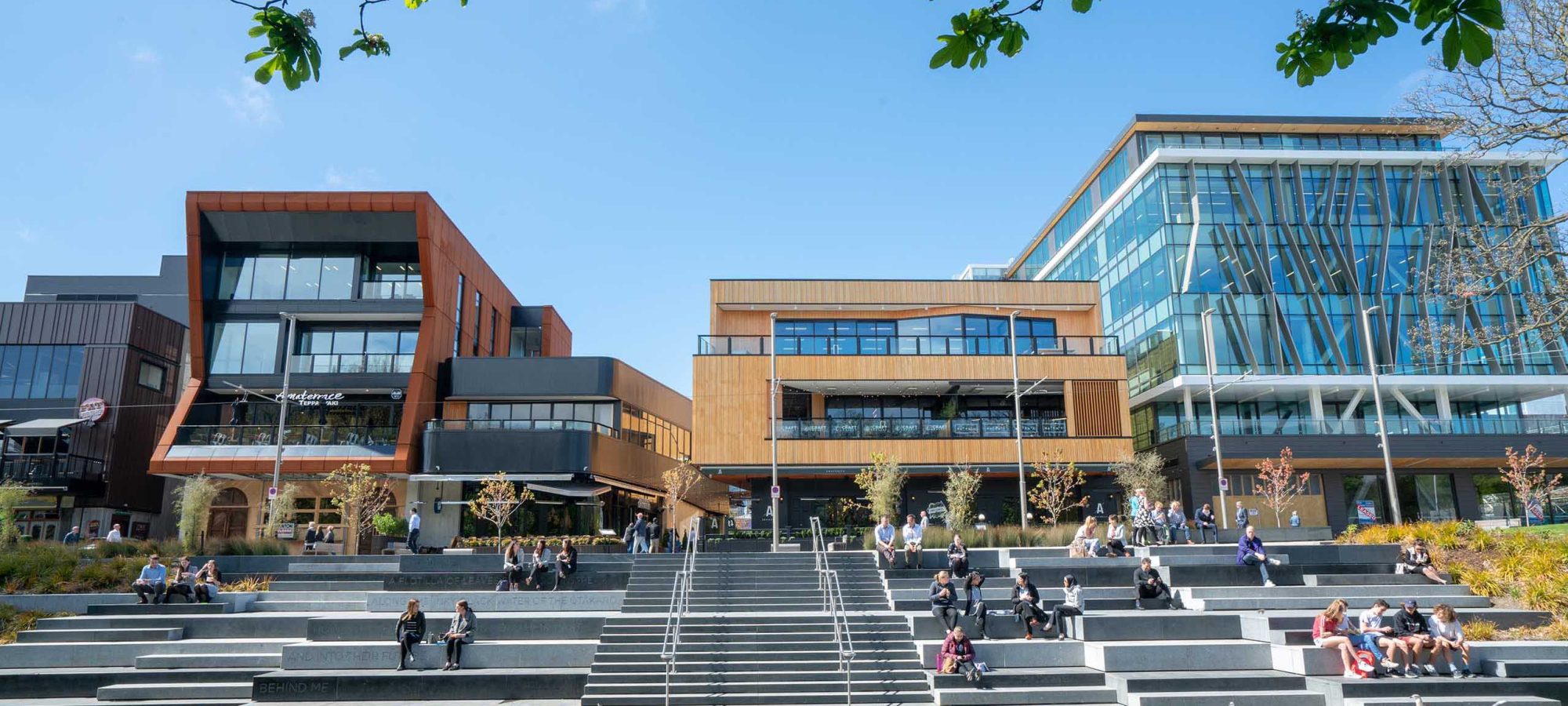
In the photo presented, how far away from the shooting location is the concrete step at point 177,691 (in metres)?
14.4

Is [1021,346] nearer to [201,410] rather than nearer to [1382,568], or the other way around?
[1382,568]

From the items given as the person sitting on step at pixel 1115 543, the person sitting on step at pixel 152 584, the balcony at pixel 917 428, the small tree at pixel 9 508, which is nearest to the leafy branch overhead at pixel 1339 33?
the person sitting on step at pixel 1115 543

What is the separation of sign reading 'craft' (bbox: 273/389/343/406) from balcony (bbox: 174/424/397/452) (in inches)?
56.3

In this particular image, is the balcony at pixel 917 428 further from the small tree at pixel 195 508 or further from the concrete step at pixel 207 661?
the concrete step at pixel 207 661

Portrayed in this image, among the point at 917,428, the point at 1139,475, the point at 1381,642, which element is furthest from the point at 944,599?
the point at 1139,475

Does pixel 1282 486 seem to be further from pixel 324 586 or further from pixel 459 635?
pixel 324 586

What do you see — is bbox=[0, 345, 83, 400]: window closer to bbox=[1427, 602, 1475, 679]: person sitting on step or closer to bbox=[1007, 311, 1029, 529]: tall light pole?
bbox=[1007, 311, 1029, 529]: tall light pole

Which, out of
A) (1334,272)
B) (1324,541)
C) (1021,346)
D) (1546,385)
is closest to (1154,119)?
(1334,272)

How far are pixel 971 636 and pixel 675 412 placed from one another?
103 ft

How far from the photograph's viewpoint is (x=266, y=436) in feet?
113

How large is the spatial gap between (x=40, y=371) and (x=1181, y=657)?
41.7 metres

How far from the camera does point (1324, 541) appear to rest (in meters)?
25.8

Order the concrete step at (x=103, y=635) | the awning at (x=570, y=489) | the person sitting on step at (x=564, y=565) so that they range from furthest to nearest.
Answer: the awning at (x=570, y=489), the person sitting on step at (x=564, y=565), the concrete step at (x=103, y=635)

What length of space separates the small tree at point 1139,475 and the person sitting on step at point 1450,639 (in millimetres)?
19042
